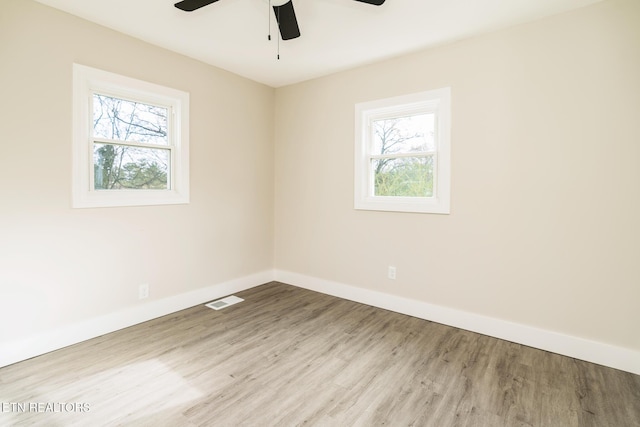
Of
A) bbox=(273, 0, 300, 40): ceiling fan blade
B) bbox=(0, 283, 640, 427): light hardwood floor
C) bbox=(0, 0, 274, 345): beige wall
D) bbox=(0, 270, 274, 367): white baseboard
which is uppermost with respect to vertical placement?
bbox=(273, 0, 300, 40): ceiling fan blade

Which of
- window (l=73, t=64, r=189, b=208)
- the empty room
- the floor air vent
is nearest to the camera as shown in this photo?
the empty room

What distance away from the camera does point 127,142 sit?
9.48 ft

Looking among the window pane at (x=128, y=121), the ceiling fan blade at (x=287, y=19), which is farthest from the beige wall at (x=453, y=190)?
the ceiling fan blade at (x=287, y=19)

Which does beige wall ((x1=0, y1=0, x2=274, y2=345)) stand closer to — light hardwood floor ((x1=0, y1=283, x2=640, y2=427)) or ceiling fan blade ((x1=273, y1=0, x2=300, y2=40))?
light hardwood floor ((x1=0, y1=283, x2=640, y2=427))

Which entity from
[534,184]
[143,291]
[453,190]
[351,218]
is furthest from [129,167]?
[534,184]

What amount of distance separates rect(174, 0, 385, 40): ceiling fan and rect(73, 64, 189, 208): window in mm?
1094

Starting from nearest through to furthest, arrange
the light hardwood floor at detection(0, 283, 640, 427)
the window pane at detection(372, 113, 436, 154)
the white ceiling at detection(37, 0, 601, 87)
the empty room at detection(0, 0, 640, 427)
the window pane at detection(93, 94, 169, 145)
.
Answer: the light hardwood floor at detection(0, 283, 640, 427) → the empty room at detection(0, 0, 640, 427) → the white ceiling at detection(37, 0, 601, 87) → the window pane at detection(93, 94, 169, 145) → the window pane at detection(372, 113, 436, 154)

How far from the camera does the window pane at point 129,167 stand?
9.04 ft

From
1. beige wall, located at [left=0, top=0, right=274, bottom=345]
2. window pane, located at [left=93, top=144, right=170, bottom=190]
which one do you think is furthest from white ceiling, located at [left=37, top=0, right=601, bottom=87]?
window pane, located at [left=93, top=144, right=170, bottom=190]

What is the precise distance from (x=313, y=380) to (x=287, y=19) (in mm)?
2589

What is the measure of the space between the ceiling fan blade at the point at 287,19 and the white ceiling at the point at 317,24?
0.43 ft

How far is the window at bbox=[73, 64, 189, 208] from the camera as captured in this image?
2586 millimetres

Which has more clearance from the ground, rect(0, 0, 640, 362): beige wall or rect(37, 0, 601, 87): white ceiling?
rect(37, 0, 601, 87): white ceiling

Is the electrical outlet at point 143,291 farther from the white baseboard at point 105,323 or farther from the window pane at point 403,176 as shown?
the window pane at point 403,176
